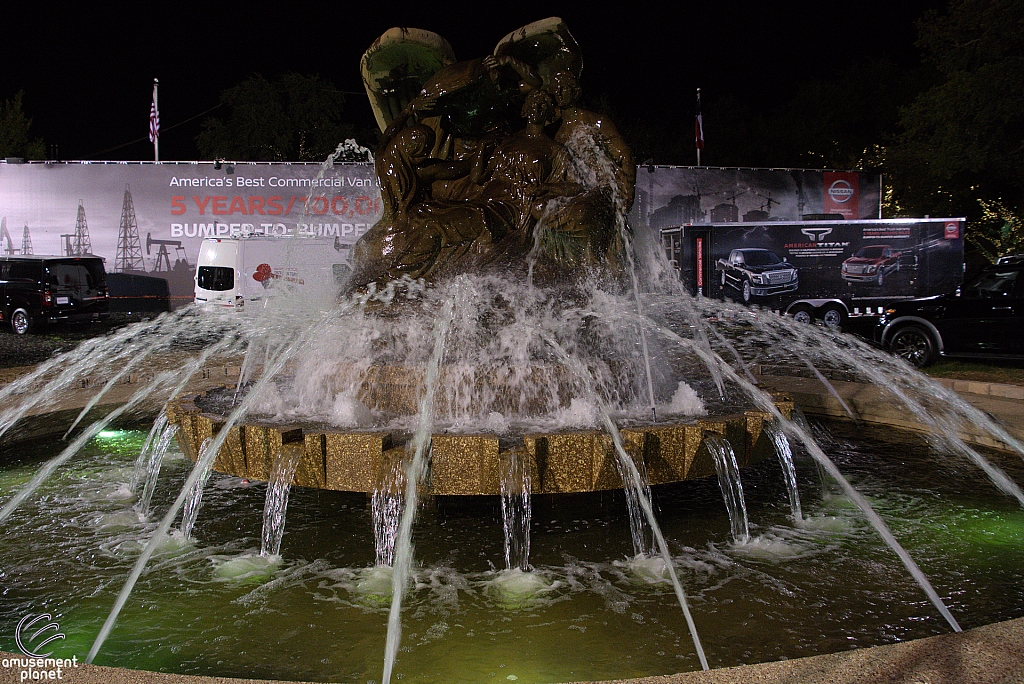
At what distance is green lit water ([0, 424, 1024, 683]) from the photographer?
145 inches

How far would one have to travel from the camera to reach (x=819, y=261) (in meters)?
22.9

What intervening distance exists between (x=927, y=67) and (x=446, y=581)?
5324cm

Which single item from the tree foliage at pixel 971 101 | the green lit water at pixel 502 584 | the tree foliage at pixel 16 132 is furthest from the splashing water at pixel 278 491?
the tree foliage at pixel 16 132

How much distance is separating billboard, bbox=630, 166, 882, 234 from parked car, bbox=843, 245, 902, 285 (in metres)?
4.31

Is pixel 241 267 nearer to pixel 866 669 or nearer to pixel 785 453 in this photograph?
pixel 785 453

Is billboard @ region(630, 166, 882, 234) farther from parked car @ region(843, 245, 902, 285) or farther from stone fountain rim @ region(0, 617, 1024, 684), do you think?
stone fountain rim @ region(0, 617, 1024, 684)

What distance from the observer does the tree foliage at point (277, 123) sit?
4100 cm

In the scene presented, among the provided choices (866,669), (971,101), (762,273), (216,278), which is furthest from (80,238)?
(971,101)

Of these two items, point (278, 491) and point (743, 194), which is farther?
point (743, 194)

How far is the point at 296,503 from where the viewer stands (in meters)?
6.19

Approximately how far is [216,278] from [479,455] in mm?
20451

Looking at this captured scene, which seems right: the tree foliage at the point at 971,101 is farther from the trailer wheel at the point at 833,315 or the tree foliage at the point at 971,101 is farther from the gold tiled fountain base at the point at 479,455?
the gold tiled fountain base at the point at 479,455

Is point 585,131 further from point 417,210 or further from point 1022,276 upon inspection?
point 1022,276

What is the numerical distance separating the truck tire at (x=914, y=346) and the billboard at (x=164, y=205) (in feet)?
55.6
